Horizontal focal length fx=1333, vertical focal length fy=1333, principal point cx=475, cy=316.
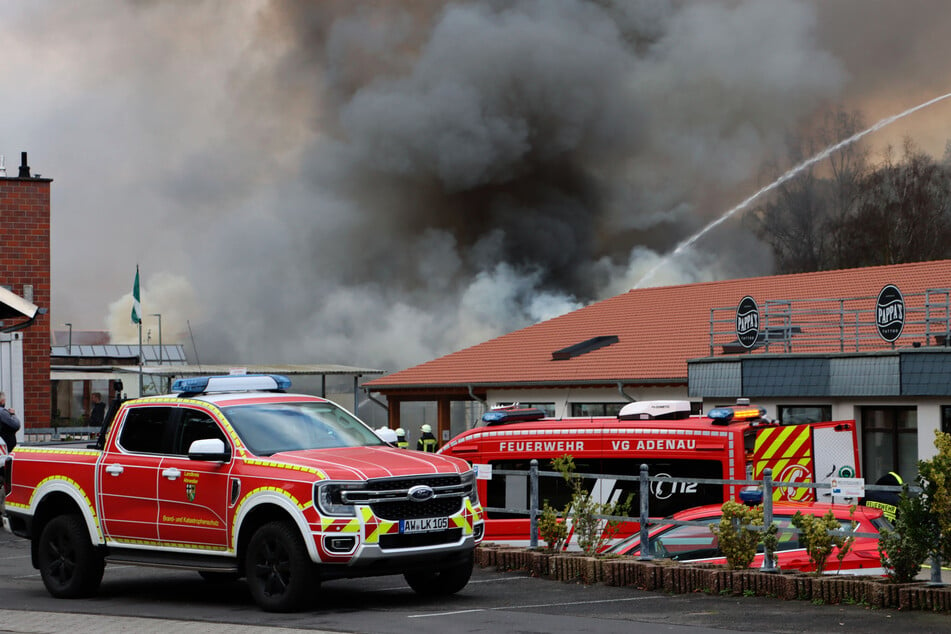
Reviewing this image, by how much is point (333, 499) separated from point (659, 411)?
25.1 ft

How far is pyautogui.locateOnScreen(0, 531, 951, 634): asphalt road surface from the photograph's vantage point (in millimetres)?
9562

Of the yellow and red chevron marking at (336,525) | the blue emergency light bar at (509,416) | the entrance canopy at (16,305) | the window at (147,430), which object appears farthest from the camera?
the entrance canopy at (16,305)

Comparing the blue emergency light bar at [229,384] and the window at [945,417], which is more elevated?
the blue emergency light bar at [229,384]

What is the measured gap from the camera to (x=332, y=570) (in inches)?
405

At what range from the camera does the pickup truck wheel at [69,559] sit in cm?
1186

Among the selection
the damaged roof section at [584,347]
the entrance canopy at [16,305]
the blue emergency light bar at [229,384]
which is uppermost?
the entrance canopy at [16,305]

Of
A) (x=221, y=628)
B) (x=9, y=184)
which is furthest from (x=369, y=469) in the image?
(x=9, y=184)

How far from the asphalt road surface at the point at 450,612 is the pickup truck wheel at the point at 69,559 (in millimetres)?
135

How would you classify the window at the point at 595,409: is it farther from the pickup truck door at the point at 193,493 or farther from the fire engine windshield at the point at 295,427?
the pickup truck door at the point at 193,493

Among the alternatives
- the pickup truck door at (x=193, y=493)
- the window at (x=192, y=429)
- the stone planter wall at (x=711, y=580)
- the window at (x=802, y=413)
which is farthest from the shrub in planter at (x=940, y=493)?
the window at (x=802, y=413)

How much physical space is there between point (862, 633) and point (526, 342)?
33204 millimetres

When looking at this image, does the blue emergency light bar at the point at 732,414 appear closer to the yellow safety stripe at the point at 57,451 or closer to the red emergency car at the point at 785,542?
the red emergency car at the point at 785,542

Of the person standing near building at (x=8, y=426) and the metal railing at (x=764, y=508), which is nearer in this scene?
the metal railing at (x=764, y=508)

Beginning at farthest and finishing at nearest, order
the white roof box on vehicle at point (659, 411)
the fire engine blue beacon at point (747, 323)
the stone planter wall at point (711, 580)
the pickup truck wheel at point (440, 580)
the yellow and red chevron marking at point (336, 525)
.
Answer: the fire engine blue beacon at point (747, 323) < the white roof box on vehicle at point (659, 411) < the pickup truck wheel at point (440, 580) < the yellow and red chevron marking at point (336, 525) < the stone planter wall at point (711, 580)
